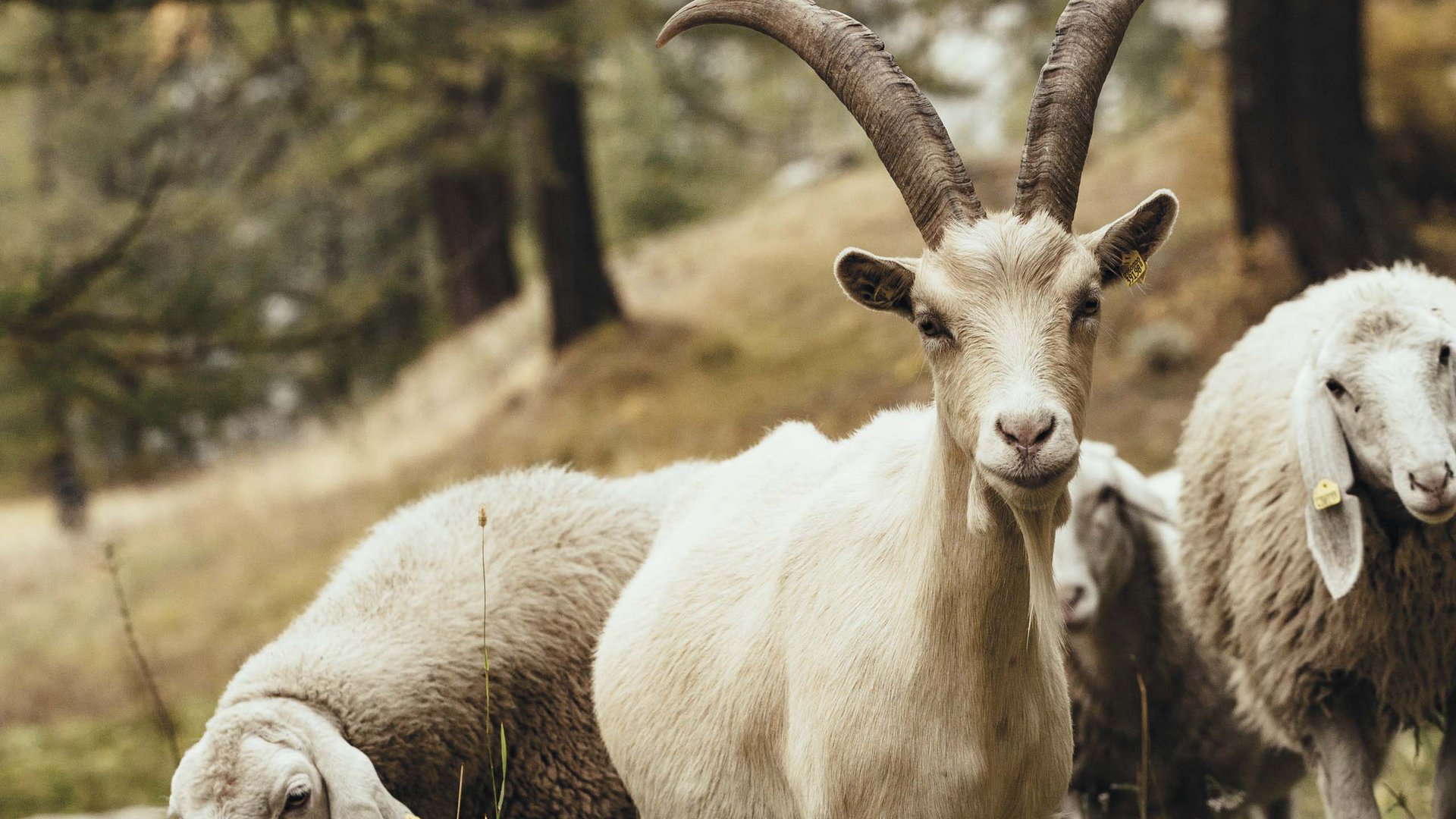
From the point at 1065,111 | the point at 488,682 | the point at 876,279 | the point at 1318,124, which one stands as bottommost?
the point at 488,682

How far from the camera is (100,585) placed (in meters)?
15.3

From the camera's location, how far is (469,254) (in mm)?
18391

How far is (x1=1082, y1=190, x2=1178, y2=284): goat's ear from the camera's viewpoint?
10.6ft

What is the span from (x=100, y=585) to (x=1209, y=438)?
550 inches

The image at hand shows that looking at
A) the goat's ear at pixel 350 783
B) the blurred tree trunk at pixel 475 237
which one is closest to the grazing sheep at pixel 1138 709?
the goat's ear at pixel 350 783

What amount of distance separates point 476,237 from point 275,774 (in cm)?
1781

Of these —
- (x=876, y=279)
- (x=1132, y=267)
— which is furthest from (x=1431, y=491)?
(x=876, y=279)

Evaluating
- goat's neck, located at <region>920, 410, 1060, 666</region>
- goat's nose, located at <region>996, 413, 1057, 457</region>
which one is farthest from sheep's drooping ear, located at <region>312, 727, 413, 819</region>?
goat's nose, located at <region>996, 413, 1057, 457</region>

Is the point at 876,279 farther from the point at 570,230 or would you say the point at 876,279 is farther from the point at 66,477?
the point at 66,477

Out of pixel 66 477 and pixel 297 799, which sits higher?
pixel 297 799

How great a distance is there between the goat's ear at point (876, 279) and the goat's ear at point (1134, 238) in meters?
0.45

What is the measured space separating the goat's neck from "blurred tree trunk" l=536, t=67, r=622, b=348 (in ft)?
39.4

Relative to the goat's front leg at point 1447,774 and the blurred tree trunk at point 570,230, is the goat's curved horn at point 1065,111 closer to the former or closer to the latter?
the goat's front leg at point 1447,774

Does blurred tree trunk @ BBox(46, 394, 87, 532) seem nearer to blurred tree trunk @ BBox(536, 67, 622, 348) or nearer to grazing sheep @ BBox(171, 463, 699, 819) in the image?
blurred tree trunk @ BBox(536, 67, 622, 348)
